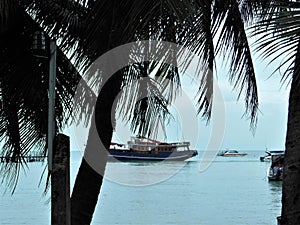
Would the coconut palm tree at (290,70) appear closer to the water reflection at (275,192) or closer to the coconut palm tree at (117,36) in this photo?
the coconut palm tree at (117,36)

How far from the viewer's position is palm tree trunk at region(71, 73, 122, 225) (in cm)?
565

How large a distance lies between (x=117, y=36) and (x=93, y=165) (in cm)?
187

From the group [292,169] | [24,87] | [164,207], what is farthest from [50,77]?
[164,207]

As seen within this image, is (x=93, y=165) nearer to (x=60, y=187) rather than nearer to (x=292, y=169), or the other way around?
(x=60, y=187)

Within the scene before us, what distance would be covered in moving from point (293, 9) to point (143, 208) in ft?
88.9

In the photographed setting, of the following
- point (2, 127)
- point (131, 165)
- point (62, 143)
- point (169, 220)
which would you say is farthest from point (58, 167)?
point (131, 165)

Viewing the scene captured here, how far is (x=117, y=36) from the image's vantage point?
4.18 meters

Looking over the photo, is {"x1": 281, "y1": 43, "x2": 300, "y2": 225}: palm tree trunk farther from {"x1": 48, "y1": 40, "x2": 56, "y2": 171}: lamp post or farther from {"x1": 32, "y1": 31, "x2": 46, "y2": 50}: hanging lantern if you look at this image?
{"x1": 32, "y1": 31, "x2": 46, "y2": 50}: hanging lantern

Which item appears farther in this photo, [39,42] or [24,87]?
[24,87]

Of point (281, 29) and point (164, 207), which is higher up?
point (281, 29)

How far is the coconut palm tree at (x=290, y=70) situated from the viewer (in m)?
2.85

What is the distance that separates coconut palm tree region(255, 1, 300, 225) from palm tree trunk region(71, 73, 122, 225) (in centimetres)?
181

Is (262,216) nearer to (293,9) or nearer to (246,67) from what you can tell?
(246,67)

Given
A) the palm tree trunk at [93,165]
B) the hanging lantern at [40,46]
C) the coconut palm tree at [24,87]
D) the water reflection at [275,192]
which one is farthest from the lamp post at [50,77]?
the water reflection at [275,192]
